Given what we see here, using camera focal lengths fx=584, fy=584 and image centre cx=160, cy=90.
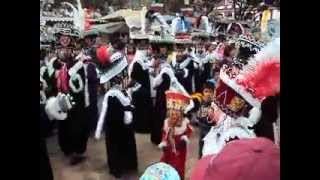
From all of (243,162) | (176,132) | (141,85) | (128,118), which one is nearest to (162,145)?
(176,132)

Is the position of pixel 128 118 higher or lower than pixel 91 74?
lower

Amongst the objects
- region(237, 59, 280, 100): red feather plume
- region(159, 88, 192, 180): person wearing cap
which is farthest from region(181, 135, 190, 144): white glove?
region(237, 59, 280, 100): red feather plume

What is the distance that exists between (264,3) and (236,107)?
1.88 ft

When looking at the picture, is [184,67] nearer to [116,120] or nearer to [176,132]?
[176,132]

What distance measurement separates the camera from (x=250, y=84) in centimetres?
315

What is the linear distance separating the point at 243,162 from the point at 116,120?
2.35 ft

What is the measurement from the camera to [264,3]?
3092mm

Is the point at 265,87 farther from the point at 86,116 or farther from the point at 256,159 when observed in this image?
the point at 86,116

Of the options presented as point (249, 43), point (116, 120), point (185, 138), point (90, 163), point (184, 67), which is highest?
point (249, 43)

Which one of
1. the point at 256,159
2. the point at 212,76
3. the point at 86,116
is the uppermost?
the point at 212,76

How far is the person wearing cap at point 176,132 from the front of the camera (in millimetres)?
3121

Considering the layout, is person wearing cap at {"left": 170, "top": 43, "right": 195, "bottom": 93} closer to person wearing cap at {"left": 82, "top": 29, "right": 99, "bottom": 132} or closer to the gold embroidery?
the gold embroidery

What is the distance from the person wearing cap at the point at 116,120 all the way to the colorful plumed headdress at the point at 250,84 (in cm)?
50
